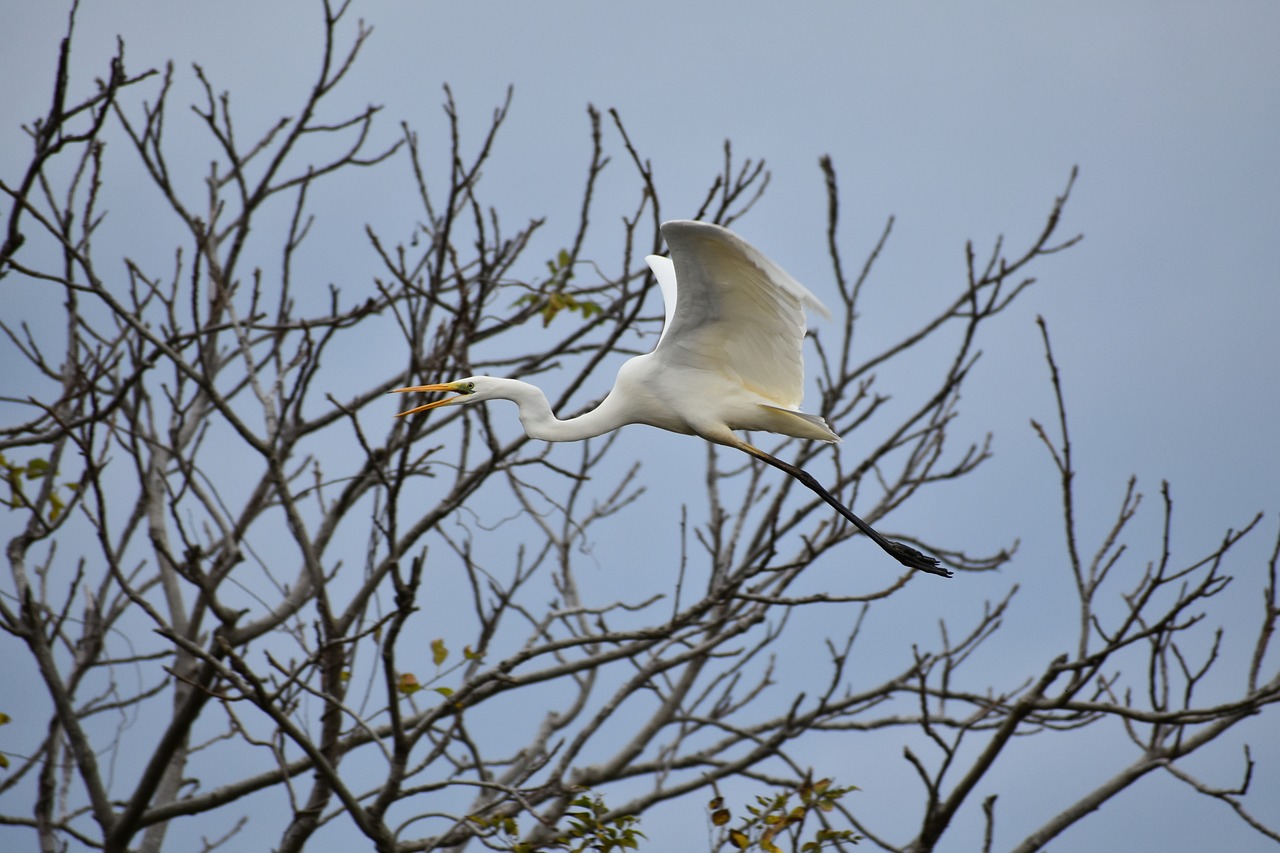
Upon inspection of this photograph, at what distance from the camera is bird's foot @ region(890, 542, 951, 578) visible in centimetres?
521

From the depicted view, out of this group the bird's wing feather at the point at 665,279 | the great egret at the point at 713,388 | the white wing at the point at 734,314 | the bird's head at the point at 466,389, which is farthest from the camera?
the bird's wing feather at the point at 665,279

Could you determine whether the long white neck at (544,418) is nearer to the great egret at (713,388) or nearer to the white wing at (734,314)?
the great egret at (713,388)

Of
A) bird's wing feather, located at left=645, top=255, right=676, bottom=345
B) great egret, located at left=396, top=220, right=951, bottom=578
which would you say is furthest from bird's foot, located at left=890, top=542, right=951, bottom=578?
bird's wing feather, located at left=645, top=255, right=676, bottom=345

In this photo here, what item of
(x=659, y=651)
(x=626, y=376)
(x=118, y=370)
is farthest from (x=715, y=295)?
(x=118, y=370)

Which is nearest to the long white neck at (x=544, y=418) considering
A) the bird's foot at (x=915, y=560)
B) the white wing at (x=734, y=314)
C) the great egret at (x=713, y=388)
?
the great egret at (x=713, y=388)

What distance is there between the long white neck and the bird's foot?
1374 mm

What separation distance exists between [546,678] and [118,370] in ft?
12.7

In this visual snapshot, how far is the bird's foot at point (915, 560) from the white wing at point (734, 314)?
794 millimetres

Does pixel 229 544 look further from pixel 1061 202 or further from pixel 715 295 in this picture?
pixel 1061 202

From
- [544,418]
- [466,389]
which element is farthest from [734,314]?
[466,389]

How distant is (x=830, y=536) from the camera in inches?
241

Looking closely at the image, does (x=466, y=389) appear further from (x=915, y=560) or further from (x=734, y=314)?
(x=915, y=560)

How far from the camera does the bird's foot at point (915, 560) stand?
521 centimetres

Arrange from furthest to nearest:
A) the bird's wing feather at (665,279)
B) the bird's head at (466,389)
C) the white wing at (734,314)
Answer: the bird's wing feather at (665,279)
the bird's head at (466,389)
the white wing at (734,314)
